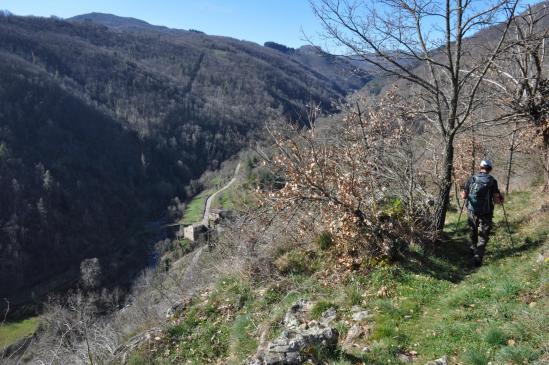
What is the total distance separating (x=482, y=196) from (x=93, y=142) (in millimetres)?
117106

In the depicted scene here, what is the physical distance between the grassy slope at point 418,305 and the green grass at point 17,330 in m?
47.5

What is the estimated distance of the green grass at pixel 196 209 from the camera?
3248 inches

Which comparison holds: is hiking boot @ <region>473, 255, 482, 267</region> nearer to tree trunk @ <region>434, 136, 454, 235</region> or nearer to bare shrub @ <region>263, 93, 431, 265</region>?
tree trunk @ <region>434, 136, 454, 235</region>

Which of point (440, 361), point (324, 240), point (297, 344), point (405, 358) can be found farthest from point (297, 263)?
point (440, 361)

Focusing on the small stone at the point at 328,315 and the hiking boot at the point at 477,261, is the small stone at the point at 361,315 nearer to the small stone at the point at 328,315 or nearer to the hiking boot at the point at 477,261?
the small stone at the point at 328,315

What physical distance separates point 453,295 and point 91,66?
575 feet

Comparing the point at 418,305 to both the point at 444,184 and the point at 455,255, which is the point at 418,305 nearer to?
the point at 455,255

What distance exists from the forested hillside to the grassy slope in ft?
92.0

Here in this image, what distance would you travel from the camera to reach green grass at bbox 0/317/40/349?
45031 millimetres

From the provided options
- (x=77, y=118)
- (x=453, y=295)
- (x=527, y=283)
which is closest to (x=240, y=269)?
(x=453, y=295)

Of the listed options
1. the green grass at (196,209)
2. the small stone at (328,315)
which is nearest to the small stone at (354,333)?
the small stone at (328,315)

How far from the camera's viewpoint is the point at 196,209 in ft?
292

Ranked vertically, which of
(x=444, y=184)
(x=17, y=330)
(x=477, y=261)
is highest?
(x=444, y=184)

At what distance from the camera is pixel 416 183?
315 inches
